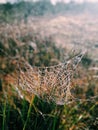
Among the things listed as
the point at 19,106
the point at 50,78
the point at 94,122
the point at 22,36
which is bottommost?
the point at 94,122

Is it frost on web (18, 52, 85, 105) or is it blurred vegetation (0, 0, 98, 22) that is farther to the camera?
blurred vegetation (0, 0, 98, 22)

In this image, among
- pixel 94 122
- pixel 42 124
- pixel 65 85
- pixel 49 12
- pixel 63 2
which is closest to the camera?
pixel 65 85

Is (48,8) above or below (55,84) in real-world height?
above

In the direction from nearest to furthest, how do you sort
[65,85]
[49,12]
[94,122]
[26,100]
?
[65,85] < [26,100] < [94,122] < [49,12]

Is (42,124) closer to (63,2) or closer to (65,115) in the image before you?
(65,115)

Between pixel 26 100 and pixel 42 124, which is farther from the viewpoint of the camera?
pixel 26 100

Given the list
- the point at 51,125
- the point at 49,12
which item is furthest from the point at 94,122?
the point at 49,12

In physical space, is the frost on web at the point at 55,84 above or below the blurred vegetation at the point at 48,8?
below

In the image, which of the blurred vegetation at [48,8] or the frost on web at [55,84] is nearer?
the frost on web at [55,84]

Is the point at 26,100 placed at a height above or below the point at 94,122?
above

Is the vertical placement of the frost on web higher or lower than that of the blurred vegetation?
lower

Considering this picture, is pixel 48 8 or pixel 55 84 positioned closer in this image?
pixel 55 84
